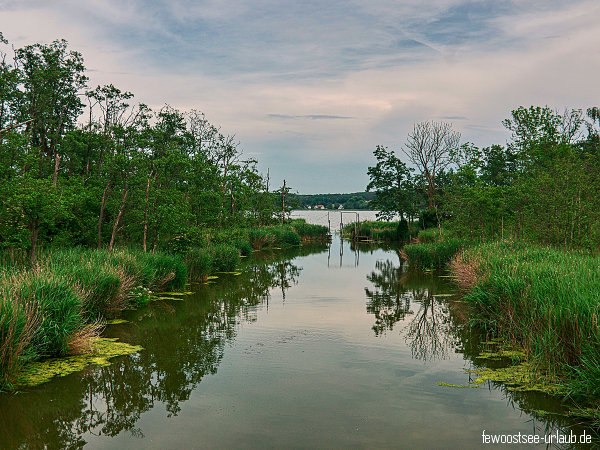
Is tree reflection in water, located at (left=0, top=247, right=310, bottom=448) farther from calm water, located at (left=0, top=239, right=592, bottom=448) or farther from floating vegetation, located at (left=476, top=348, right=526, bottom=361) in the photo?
floating vegetation, located at (left=476, top=348, right=526, bottom=361)

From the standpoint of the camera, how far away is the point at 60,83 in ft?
74.0

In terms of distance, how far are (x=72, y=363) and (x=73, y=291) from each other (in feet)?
4.49

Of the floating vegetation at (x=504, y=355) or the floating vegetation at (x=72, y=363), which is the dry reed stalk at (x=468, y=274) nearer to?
the floating vegetation at (x=504, y=355)

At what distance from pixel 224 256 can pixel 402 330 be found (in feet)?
34.7

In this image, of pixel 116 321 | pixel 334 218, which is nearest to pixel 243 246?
pixel 116 321

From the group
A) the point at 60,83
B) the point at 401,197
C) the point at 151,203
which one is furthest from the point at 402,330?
the point at 401,197

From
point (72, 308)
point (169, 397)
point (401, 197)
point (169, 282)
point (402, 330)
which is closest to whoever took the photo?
point (169, 397)

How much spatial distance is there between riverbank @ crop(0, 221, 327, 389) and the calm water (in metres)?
0.63

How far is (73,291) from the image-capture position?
326 inches

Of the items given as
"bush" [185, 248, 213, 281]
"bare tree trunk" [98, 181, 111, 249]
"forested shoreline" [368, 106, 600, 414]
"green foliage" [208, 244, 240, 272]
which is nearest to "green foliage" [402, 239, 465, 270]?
"forested shoreline" [368, 106, 600, 414]

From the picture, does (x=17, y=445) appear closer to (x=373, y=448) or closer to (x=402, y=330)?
(x=373, y=448)

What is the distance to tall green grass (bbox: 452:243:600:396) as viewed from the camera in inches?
228

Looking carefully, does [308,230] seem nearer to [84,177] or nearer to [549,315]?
[84,177]

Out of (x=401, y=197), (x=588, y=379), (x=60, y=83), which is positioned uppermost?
(x=60, y=83)
